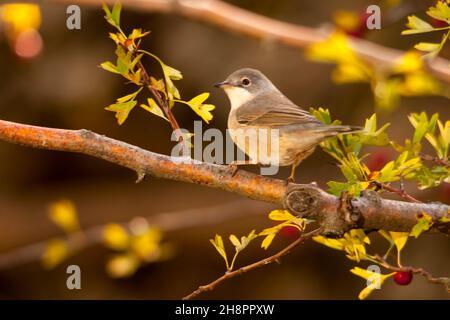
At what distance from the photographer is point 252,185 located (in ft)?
8.30

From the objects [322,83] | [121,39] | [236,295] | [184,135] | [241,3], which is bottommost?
[236,295]

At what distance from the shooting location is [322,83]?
19.8 feet

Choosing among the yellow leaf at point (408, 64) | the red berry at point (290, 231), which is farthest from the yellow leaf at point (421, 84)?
the red berry at point (290, 231)

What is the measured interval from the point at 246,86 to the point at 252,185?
179cm

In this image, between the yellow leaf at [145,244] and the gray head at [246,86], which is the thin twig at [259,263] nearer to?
the yellow leaf at [145,244]

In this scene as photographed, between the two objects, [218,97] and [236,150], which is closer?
[236,150]

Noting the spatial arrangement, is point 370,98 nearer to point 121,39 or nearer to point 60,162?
point 60,162

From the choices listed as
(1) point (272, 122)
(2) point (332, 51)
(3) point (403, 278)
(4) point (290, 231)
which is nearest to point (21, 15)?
(1) point (272, 122)

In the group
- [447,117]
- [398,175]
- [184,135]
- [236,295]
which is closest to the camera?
[398,175]

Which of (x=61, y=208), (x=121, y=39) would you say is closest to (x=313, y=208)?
(x=121, y=39)

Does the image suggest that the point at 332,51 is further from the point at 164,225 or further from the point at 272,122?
the point at 164,225

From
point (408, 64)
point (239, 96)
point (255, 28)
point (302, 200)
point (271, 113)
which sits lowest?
point (302, 200)

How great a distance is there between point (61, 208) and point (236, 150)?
3.50ft

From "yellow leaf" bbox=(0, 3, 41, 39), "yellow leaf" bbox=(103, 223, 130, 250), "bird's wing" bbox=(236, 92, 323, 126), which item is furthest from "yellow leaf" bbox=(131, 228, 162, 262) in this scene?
"yellow leaf" bbox=(0, 3, 41, 39)
